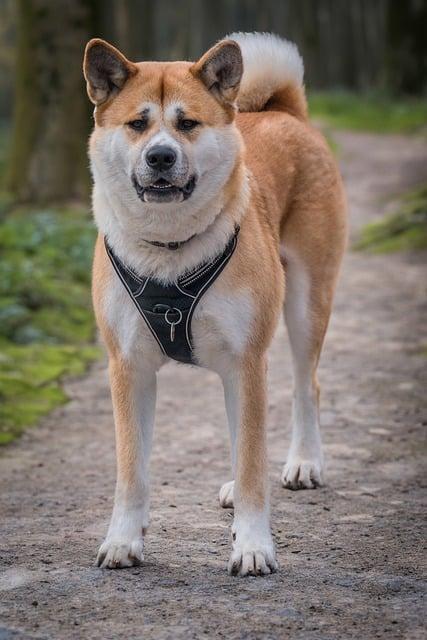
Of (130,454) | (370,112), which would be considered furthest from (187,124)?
(370,112)

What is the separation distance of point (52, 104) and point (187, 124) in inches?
321

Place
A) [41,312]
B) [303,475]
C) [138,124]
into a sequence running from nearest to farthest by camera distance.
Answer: [138,124] → [303,475] → [41,312]

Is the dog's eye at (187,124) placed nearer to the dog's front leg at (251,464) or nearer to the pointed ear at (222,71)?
the pointed ear at (222,71)

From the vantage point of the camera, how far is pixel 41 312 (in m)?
7.89

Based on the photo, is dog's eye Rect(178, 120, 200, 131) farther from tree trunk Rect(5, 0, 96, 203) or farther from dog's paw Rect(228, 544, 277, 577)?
tree trunk Rect(5, 0, 96, 203)

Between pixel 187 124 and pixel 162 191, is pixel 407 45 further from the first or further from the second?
pixel 162 191

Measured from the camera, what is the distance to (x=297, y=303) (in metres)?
4.71

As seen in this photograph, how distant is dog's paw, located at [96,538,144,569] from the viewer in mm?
3621

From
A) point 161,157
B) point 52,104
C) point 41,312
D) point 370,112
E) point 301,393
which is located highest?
point 370,112

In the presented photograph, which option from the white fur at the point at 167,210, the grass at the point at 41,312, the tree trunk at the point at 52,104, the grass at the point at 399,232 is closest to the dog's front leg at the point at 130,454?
the white fur at the point at 167,210

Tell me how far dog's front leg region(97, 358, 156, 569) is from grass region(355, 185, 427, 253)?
274 inches

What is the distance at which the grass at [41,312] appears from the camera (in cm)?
631

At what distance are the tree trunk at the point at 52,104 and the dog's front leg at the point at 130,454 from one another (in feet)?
26.1

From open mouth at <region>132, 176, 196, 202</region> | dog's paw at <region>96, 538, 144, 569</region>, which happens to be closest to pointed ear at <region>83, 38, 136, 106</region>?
open mouth at <region>132, 176, 196, 202</region>
